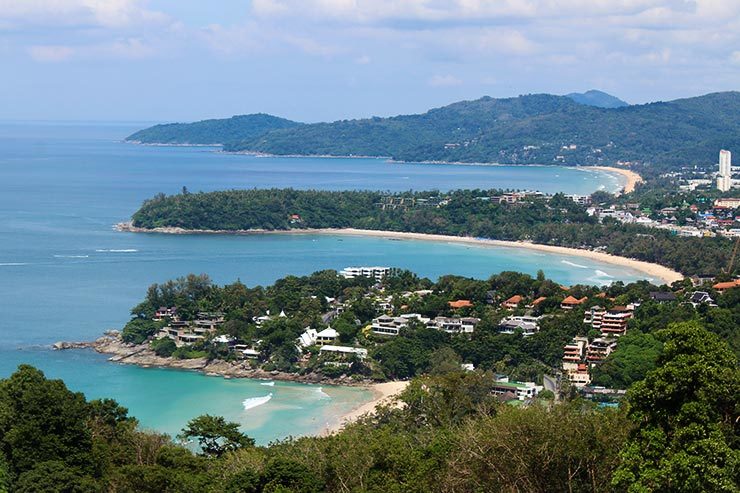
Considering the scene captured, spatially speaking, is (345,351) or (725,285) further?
(725,285)

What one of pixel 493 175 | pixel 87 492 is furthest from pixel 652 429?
pixel 493 175

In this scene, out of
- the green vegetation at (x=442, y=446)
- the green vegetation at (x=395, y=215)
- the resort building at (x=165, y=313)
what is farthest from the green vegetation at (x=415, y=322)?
the green vegetation at (x=395, y=215)

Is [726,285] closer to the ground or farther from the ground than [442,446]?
closer to the ground

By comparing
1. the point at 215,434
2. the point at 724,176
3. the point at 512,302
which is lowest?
the point at 512,302

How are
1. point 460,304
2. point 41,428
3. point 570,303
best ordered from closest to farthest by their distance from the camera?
1. point 41,428
2. point 460,304
3. point 570,303

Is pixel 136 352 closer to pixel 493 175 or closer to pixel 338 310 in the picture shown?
pixel 338 310

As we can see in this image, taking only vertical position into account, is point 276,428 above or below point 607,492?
below

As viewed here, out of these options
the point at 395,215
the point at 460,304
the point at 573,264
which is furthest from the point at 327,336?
the point at 395,215

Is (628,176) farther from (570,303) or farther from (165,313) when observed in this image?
(165,313)
